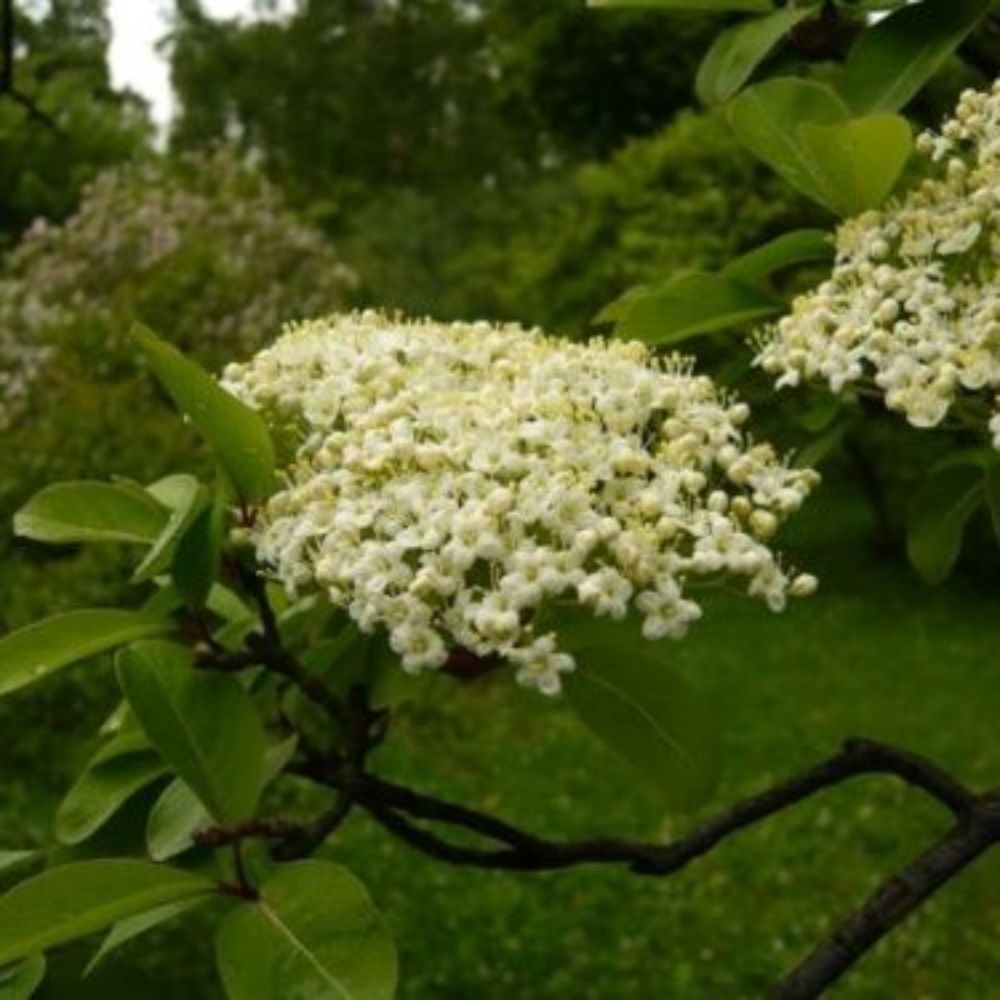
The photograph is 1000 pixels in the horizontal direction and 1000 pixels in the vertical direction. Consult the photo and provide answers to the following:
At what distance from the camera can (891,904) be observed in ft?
5.08

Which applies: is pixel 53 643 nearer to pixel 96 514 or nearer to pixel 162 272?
pixel 96 514

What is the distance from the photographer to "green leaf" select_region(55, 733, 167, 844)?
4.92 ft

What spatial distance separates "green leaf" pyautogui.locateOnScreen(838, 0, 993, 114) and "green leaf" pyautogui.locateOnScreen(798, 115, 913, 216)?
0.32 ft

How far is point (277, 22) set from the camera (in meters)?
31.5

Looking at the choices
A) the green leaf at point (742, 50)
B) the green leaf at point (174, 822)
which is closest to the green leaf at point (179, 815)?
the green leaf at point (174, 822)

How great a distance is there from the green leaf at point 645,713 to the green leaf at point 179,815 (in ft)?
0.84

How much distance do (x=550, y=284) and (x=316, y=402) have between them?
13137mm

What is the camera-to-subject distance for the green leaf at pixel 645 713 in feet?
4.96

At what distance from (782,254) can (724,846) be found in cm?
651

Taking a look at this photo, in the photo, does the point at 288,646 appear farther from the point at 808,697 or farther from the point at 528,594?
the point at 808,697

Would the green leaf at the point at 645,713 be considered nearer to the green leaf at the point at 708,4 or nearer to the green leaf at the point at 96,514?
the green leaf at the point at 96,514

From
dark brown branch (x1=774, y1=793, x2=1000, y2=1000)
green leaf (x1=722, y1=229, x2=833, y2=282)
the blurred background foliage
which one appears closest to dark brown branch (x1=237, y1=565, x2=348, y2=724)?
the blurred background foliage

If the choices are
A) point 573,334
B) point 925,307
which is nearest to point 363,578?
point 925,307

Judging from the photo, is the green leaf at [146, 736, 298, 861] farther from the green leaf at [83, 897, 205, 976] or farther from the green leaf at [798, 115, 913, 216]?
the green leaf at [798, 115, 913, 216]
